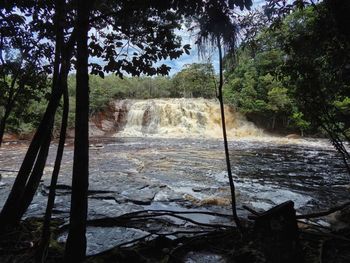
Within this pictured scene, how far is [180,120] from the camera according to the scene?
29.2 meters

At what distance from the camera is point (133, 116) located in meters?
30.8

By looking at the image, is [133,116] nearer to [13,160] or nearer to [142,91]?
[142,91]

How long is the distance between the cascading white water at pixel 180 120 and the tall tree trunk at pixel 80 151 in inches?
955

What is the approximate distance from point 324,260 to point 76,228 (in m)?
2.44

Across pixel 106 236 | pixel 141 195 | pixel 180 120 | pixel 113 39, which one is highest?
pixel 113 39

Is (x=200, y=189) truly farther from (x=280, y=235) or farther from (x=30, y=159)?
(x=280, y=235)

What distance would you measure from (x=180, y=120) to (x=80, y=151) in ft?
86.0

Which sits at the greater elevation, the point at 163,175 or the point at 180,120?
the point at 180,120

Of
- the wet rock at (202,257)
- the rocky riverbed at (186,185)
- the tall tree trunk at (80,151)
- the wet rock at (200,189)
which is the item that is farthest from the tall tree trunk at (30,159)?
the wet rock at (200,189)

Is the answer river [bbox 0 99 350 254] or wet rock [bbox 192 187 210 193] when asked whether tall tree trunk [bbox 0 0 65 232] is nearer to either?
river [bbox 0 99 350 254]

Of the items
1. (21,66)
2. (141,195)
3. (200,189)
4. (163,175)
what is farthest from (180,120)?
(21,66)

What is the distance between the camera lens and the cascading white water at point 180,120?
2855cm

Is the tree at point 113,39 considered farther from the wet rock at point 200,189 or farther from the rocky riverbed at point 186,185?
the wet rock at point 200,189

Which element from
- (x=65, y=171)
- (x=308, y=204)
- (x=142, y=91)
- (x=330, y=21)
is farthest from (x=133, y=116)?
(x=330, y=21)
